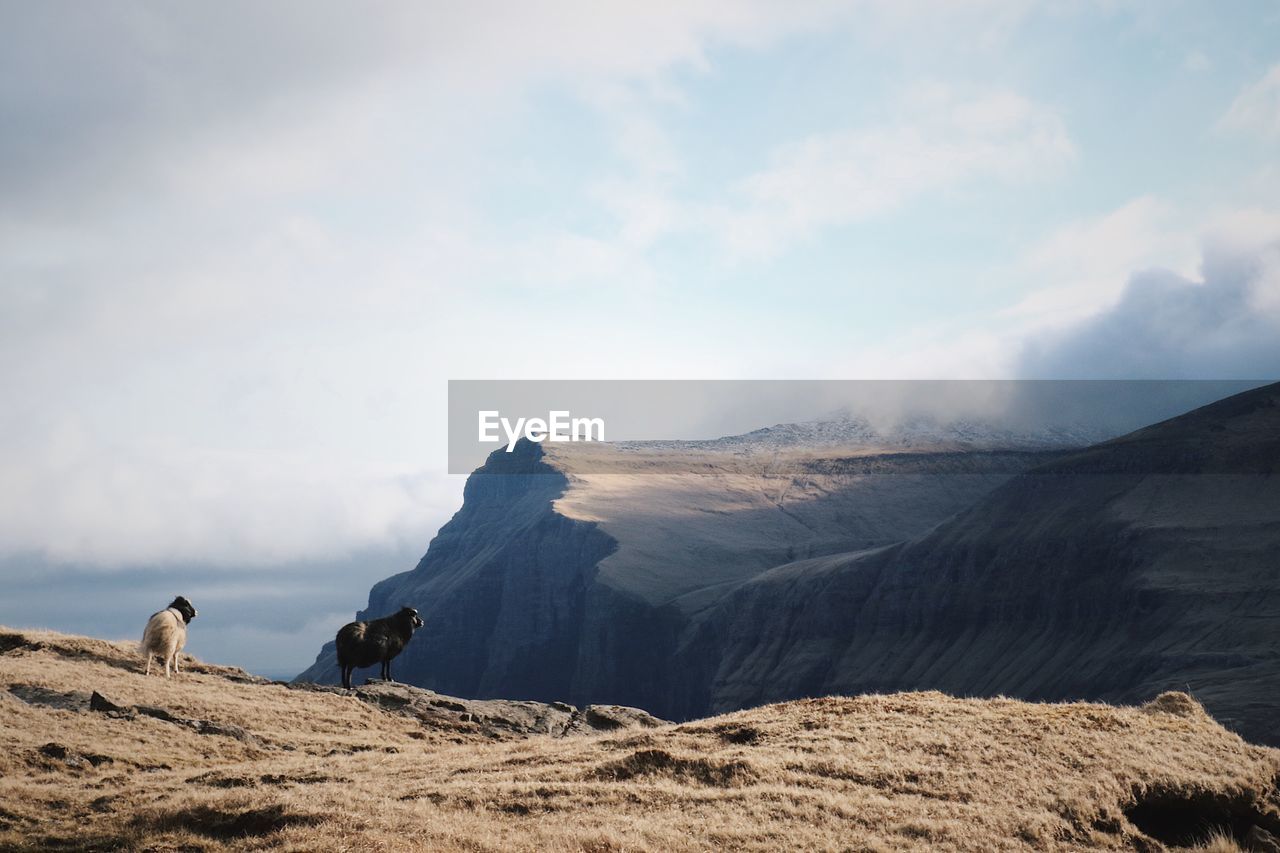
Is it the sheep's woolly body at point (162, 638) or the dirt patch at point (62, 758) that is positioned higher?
the sheep's woolly body at point (162, 638)

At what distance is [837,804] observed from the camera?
2066cm

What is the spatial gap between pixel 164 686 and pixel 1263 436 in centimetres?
18846

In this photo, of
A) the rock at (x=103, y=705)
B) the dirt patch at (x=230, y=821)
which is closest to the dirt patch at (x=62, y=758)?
the rock at (x=103, y=705)

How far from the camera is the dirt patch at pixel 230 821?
18.7 metres

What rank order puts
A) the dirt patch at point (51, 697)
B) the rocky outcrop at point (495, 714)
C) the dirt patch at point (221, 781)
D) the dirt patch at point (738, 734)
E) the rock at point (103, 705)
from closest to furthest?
1. the dirt patch at point (221, 781)
2. the dirt patch at point (738, 734)
3. the rock at point (103, 705)
4. the dirt patch at point (51, 697)
5. the rocky outcrop at point (495, 714)

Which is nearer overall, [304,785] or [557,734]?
[304,785]

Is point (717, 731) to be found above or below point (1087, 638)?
above

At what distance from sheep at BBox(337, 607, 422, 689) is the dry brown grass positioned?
9015mm

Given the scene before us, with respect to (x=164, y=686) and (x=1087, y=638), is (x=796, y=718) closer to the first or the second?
(x=164, y=686)

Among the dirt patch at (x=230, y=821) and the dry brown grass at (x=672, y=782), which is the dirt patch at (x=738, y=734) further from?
the dirt patch at (x=230, y=821)

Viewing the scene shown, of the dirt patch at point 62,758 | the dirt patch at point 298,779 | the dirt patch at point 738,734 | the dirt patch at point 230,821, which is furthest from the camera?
the dirt patch at point 738,734

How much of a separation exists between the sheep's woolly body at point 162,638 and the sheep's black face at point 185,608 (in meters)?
2.22

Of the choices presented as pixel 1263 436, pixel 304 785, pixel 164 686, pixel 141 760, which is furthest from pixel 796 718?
pixel 1263 436

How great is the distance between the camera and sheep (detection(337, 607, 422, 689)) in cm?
4262
